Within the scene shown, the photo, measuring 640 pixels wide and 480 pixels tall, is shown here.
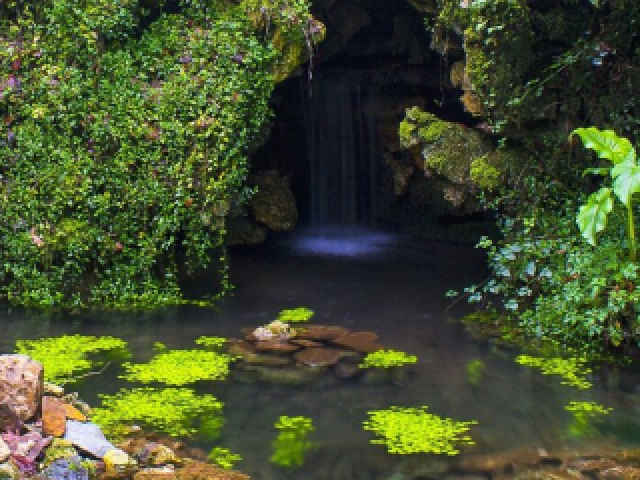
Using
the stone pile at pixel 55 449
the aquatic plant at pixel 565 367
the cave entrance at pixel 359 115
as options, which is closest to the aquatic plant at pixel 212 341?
the stone pile at pixel 55 449

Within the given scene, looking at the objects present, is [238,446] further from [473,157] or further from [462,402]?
[473,157]

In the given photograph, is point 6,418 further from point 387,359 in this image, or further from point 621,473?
point 621,473

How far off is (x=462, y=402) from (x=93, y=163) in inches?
237

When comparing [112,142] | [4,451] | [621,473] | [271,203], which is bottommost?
[621,473]

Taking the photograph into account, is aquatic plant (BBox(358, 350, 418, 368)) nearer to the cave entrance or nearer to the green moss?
the green moss

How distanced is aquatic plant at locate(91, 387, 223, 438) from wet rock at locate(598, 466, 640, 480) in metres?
3.18

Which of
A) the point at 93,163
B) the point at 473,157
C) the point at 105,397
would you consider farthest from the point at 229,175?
the point at 105,397

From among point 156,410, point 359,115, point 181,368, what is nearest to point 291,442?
point 156,410

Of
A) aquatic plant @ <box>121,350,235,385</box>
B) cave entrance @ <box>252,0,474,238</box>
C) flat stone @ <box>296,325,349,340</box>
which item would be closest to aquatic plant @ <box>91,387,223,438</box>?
aquatic plant @ <box>121,350,235,385</box>

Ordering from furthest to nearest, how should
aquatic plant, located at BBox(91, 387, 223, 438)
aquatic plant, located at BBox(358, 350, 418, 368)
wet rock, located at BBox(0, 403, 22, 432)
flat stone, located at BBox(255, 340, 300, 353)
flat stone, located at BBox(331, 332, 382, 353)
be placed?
flat stone, located at BBox(331, 332, 382, 353) → flat stone, located at BBox(255, 340, 300, 353) → aquatic plant, located at BBox(358, 350, 418, 368) → aquatic plant, located at BBox(91, 387, 223, 438) → wet rock, located at BBox(0, 403, 22, 432)

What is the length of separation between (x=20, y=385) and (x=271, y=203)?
9975mm

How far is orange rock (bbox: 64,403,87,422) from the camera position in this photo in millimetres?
5888

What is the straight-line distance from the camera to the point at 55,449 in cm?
527

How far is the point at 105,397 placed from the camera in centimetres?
677
